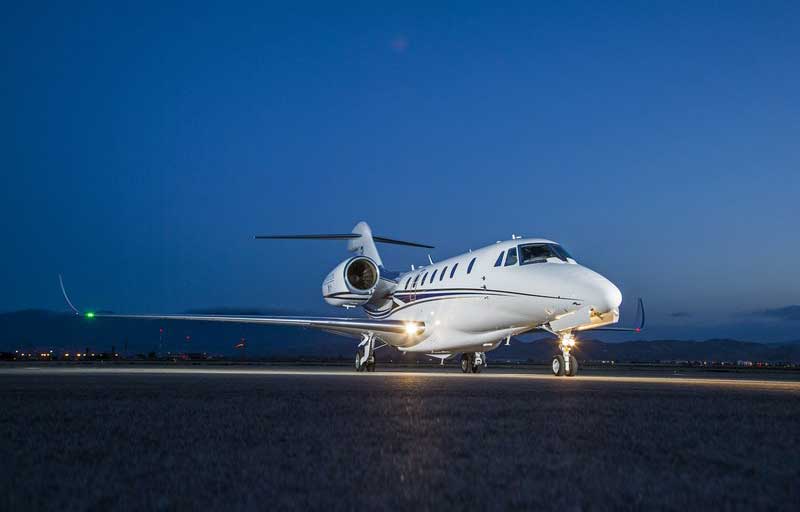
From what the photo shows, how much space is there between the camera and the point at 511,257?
18.2 meters

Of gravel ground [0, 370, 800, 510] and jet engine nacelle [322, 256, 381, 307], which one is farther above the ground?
jet engine nacelle [322, 256, 381, 307]

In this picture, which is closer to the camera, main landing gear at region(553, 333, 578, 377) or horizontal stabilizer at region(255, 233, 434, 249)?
main landing gear at region(553, 333, 578, 377)

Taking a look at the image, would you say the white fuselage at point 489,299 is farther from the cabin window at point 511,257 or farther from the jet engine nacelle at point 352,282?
the jet engine nacelle at point 352,282

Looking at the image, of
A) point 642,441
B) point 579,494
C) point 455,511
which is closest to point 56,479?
point 455,511

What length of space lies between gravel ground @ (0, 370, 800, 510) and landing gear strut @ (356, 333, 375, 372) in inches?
630

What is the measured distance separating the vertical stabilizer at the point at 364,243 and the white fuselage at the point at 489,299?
5099mm

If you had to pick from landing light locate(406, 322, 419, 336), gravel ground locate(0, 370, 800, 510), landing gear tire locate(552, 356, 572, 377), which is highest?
landing light locate(406, 322, 419, 336)

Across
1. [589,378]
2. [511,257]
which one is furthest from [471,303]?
[589,378]

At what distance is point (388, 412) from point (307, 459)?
2552 mm

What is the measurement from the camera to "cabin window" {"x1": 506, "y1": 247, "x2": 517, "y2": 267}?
18.0 meters

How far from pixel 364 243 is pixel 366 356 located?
328 inches

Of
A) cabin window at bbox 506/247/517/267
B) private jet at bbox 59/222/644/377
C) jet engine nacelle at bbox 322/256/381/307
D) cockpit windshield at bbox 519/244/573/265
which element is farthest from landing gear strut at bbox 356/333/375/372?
cockpit windshield at bbox 519/244/573/265

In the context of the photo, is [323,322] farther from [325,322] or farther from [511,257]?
[511,257]

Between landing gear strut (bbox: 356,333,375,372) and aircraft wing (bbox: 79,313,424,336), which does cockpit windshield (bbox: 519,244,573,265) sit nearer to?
aircraft wing (bbox: 79,313,424,336)
